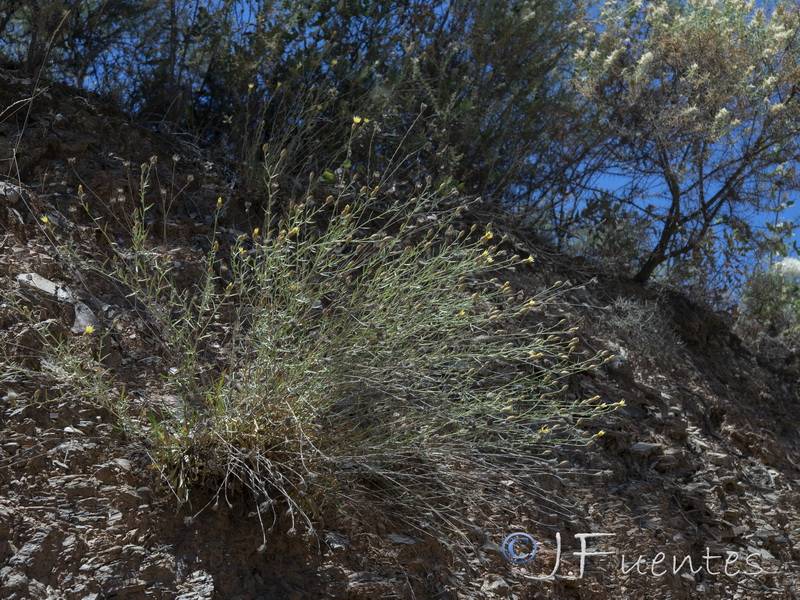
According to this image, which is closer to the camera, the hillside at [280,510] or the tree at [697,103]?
the hillside at [280,510]

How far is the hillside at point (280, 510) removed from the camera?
8.09 feet

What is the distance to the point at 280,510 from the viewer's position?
9.00 ft

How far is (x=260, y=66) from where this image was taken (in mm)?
4805

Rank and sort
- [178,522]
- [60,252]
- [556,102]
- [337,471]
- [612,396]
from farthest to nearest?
[556,102], [612,396], [60,252], [337,471], [178,522]

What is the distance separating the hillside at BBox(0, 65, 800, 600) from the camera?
2.46 m

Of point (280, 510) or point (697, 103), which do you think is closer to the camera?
point (280, 510)

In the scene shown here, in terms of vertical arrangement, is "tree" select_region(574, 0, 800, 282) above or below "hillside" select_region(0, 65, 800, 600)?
above

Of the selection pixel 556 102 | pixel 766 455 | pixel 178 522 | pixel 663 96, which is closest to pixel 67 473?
pixel 178 522

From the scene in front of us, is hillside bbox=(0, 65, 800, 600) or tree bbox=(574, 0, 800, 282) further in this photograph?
tree bbox=(574, 0, 800, 282)

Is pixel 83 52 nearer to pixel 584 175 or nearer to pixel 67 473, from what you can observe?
pixel 67 473

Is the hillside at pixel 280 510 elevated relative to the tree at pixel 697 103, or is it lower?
lower

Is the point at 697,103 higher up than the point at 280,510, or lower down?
higher up

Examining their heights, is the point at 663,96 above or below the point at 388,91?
above

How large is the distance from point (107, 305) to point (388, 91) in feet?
7.80
